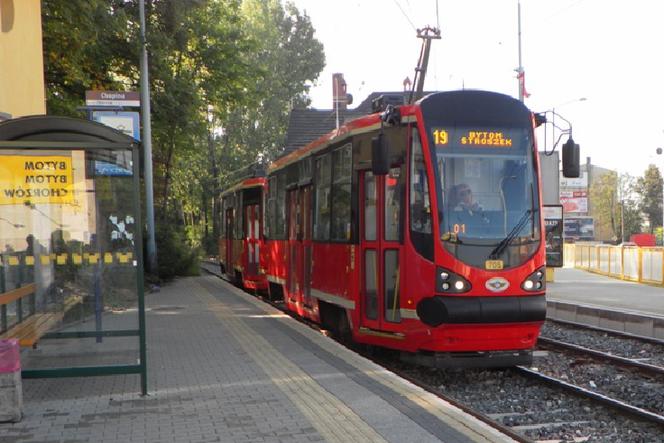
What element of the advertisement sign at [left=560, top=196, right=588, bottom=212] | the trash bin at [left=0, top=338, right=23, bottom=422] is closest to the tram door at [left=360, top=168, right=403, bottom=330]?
the trash bin at [left=0, top=338, right=23, bottom=422]

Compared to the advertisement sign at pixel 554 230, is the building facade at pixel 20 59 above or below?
above

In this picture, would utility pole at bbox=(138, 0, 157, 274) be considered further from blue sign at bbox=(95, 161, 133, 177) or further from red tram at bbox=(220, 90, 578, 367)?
blue sign at bbox=(95, 161, 133, 177)

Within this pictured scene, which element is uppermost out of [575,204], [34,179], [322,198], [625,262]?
[575,204]

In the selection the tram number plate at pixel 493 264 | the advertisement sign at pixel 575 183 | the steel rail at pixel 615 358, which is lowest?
the steel rail at pixel 615 358

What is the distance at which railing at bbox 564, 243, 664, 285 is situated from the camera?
23875 millimetres

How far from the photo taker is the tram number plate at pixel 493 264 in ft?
28.3

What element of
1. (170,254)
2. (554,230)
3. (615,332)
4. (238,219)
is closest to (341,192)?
(615,332)

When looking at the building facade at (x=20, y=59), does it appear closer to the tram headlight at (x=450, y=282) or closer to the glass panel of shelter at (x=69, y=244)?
the glass panel of shelter at (x=69, y=244)

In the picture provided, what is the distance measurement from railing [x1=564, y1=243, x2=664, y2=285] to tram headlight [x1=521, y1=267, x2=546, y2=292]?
1621 cm

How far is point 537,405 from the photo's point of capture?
8.34m

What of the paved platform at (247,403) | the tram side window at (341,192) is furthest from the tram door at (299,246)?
the paved platform at (247,403)

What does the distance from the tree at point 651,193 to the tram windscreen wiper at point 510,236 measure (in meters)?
93.5

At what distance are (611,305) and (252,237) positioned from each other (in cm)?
936

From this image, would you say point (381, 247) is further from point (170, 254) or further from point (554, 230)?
point (170, 254)
